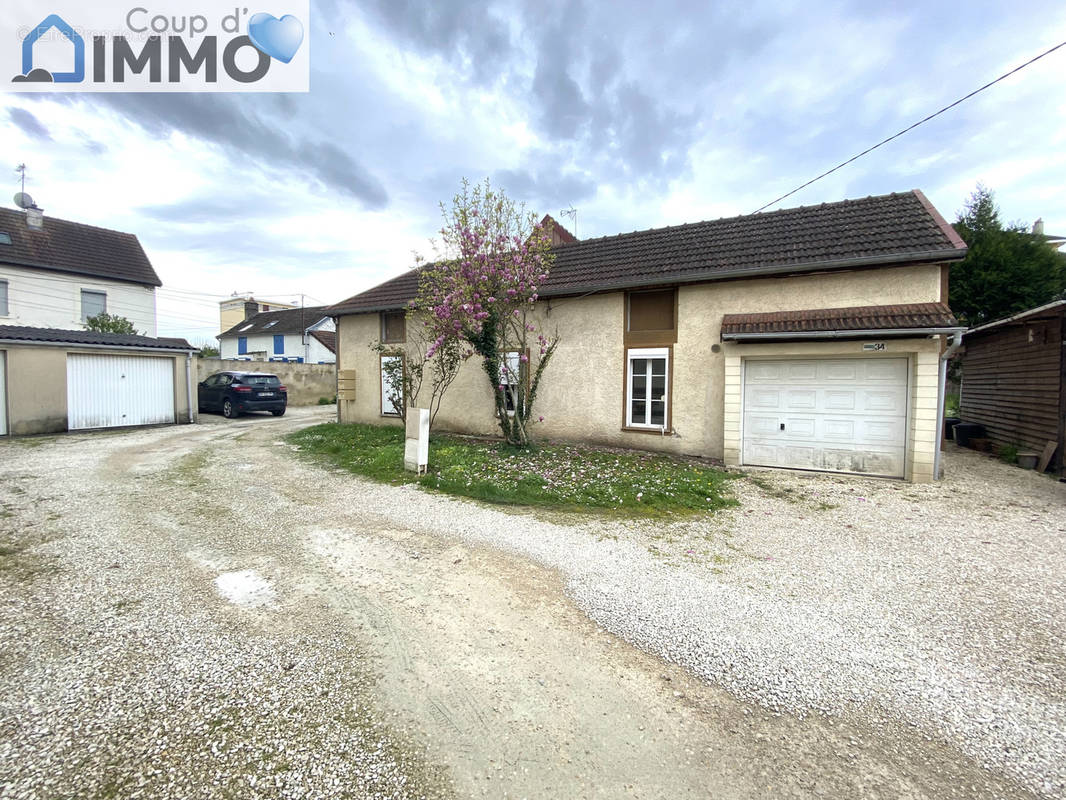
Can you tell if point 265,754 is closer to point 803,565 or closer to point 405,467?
point 803,565

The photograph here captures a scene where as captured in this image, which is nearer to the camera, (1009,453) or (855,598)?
(855,598)

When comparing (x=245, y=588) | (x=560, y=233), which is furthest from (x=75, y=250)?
(x=245, y=588)

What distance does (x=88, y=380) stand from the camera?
13086mm

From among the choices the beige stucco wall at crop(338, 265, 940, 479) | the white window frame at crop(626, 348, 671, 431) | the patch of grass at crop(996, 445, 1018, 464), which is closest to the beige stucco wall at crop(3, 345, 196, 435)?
the beige stucco wall at crop(338, 265, 940, 479)

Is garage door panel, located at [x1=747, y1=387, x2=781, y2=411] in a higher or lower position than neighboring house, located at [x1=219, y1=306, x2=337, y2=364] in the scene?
lower

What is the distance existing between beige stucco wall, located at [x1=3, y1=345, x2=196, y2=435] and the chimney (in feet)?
43.9

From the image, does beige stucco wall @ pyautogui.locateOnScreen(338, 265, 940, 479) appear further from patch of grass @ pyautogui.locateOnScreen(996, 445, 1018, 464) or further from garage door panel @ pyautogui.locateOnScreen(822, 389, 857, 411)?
patch of grass @ pyautogui.locateOnScreen(996, 445, 1018, 464)

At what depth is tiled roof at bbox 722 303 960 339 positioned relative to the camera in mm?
7154

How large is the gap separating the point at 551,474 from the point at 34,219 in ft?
88.4

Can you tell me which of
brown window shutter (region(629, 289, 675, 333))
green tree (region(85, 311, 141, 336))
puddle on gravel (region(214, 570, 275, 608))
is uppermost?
green tree (region(85, 311, 141, 336))

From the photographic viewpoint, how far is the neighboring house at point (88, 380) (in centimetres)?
1177

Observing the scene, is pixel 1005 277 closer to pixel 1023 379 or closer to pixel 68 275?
pixel 1023 379

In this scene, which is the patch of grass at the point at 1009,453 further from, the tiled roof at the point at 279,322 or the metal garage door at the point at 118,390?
Result: the tiled roof at the point at 279,322

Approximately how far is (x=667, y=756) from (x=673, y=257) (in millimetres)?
9263
